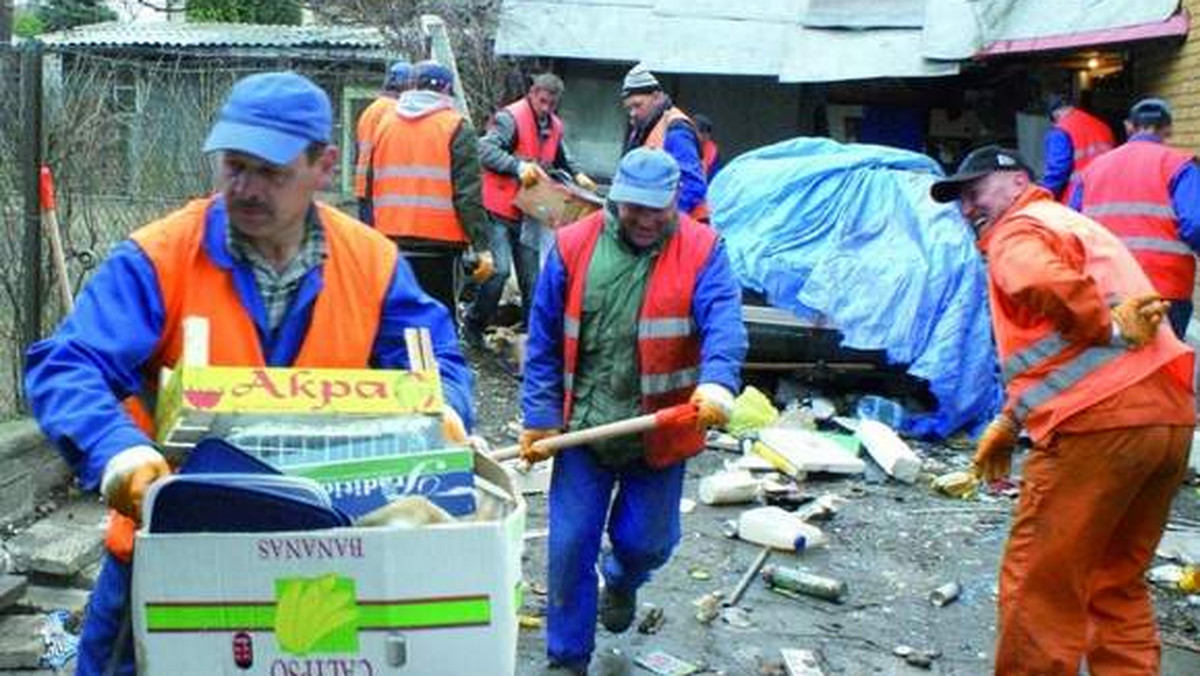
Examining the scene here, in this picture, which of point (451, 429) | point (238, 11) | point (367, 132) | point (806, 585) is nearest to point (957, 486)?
point (806, 585)

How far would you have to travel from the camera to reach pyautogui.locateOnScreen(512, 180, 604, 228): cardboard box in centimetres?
853

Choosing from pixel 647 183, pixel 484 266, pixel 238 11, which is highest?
pixel 238 11

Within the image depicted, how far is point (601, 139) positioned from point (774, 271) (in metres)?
5.00

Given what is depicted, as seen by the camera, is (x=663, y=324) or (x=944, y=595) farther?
(x=944, y=595)

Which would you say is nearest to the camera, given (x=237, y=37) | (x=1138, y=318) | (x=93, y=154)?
(x=1138, y=318)

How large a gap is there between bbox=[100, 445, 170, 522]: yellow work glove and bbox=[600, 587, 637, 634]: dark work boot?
267 centimetres

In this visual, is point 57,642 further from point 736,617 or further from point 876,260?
point 876,260

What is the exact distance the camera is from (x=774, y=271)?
8844 mm

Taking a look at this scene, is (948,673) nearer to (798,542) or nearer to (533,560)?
(798,542)

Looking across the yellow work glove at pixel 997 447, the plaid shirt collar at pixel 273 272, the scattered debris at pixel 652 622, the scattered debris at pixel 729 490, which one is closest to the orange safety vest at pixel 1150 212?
the scattered debris at pixel 729 490

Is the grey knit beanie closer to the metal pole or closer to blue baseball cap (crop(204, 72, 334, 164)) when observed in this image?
the metal pole

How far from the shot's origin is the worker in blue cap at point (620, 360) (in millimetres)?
4262

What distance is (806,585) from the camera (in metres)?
5.43

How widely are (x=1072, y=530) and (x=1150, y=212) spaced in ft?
11.6
